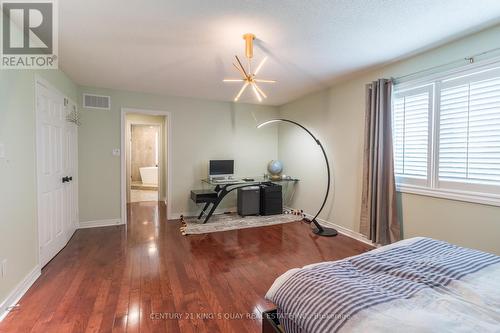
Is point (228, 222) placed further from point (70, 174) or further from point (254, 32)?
point (254, 32)

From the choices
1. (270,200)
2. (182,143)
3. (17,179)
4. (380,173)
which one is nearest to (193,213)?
(182,143)

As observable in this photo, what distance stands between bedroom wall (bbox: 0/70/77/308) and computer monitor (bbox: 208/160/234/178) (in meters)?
2.84

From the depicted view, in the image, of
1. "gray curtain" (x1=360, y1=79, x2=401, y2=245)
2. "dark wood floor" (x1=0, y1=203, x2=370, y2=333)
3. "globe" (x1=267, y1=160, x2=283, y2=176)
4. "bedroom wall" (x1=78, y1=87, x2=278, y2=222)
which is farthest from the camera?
"globe" (x1=267, y1=160, x2=283, y2=176)

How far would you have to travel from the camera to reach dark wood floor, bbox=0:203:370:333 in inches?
73.4

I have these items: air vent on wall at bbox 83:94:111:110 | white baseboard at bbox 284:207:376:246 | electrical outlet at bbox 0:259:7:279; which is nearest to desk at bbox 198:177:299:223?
white baseboard at bbox 284:207:376:246

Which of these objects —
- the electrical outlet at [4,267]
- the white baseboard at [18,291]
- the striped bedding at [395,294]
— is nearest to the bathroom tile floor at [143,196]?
the white baseboard at [18,291]

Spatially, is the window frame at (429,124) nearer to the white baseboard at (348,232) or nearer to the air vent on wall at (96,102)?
the white baseboard at (348,232)

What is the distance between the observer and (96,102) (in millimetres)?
4227

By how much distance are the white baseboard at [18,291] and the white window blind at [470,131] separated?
422 centimetres

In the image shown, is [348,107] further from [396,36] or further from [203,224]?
[203,224]

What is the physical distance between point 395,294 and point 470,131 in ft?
7.39

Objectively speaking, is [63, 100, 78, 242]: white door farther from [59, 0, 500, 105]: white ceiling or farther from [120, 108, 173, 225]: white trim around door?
[59, 0, 500, 105]: white ceiling

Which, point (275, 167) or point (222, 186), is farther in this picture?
point (275, 167)

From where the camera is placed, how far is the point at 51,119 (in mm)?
2916
